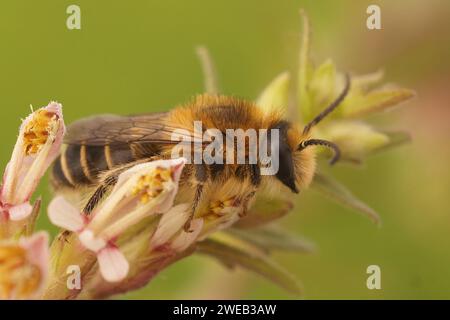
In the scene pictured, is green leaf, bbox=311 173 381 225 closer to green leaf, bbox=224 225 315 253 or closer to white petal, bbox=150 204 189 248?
green leaf, bbox=224 225 315 253

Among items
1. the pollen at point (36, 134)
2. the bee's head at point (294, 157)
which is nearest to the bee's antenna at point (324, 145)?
the bee's head at point (294, 157)

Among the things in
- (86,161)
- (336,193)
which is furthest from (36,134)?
(336,193)

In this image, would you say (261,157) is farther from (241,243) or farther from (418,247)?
(418,247)

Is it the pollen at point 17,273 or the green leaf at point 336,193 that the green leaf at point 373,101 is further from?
the pollen at point 17,273

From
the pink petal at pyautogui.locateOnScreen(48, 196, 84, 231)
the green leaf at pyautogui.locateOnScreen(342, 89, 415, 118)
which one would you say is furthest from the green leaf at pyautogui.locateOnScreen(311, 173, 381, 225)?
the pink petal at pyautogui.locateOnScreen(48, 196, 84, 231)

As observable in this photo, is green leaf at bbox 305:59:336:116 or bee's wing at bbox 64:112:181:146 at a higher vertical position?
green leaf at bbox 305:59:336:116
